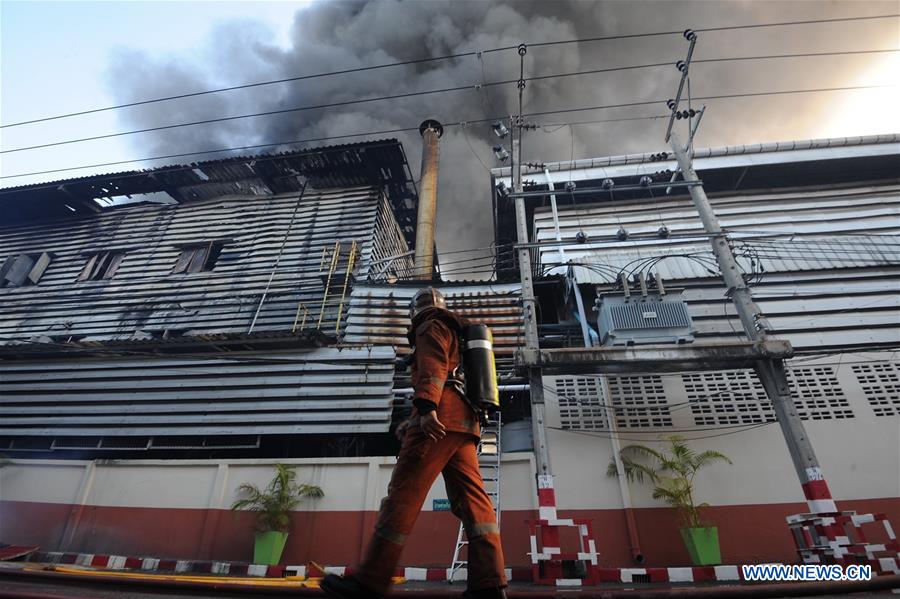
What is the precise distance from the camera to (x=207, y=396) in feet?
29.1

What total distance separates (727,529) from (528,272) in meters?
5.42

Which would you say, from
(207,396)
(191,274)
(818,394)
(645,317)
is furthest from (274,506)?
(818,394)

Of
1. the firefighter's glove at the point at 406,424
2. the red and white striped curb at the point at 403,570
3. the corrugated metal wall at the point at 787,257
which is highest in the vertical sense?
the corrugated metal wall at the point at 787,257

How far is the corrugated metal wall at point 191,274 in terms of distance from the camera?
11547mm

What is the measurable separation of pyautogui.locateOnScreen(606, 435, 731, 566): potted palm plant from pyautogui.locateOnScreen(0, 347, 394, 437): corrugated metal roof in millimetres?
4746

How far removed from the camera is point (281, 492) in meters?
6.91

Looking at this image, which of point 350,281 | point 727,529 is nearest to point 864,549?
point 727,529

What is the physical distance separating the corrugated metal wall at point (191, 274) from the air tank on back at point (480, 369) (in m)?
7.87

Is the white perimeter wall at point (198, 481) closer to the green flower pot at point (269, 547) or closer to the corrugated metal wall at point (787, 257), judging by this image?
the green flower pot at point (269, 547)

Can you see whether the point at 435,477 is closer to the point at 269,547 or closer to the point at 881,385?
the point at 269,547

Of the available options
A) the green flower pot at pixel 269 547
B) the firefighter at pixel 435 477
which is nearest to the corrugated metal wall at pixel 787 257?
the firefighter at pixel 435 477

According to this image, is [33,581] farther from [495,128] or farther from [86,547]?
[495,128]

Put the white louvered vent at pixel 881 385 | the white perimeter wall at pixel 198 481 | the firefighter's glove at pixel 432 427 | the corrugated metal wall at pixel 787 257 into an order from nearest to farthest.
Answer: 1. the firefighter's glove at pixel 432 427
2. the white perimeter wall at pixel 198 481
3. the white louvered vent at pixel 881 385
4. the corrugated metal wall at pixel 787 257

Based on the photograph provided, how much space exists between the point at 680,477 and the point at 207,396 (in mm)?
9651
